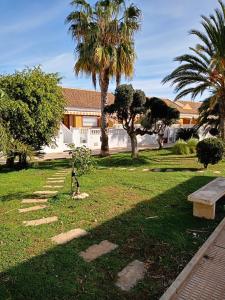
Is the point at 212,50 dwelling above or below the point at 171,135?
above

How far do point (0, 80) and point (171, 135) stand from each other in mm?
19538

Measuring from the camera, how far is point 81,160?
306 inches

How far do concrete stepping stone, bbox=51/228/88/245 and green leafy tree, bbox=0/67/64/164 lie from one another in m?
7.61

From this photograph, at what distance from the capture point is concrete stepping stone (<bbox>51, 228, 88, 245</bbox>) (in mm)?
5088

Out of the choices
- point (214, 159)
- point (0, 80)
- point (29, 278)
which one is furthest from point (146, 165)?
point (29, 278)

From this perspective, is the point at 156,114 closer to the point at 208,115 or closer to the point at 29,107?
the point at 208,115

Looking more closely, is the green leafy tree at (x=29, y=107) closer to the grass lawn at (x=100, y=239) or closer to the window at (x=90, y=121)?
the grass lawn at (x=100, y=239)

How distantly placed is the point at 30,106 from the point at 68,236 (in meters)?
8.64

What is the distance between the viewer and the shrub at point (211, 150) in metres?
12.3

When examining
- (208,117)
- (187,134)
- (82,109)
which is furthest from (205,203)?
(82,109)

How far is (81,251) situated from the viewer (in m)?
4.72

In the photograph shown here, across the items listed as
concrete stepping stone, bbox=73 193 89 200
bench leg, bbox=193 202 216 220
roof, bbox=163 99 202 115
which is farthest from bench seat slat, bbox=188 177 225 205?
roof, bbox=163 99 202 115

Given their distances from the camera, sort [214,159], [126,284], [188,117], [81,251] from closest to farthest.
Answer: [126,284] < [81,251] < [214,159] < [188,117]

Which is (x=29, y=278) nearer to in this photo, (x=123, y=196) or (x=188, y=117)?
(x=123, y=196)
